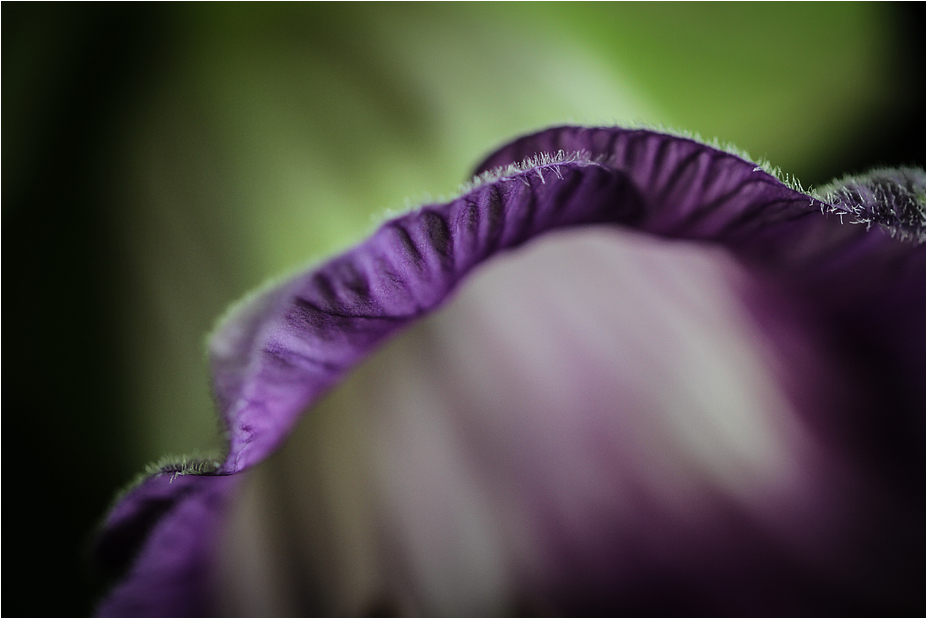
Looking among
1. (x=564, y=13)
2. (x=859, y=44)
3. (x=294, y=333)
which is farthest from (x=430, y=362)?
(x=859, y=44)

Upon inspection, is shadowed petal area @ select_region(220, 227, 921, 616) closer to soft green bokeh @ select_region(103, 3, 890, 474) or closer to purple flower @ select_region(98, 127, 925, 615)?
purple flower @ select_region(98, 127, 925, 615)

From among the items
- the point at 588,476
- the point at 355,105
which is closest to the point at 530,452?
the point at 588,476

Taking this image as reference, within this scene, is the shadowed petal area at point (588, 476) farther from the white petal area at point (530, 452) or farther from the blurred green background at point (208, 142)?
the blurred green background at point (208, 142)

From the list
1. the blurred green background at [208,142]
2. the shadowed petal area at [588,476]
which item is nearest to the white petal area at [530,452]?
the shadowed petal area at [588,476]

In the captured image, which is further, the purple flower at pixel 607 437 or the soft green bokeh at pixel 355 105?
the soft green bokeh at pixel 355 105

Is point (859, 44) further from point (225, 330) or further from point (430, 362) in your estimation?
point (225, 330)

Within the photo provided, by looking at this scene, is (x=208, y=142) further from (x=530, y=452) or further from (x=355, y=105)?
(x=530, y=452)
